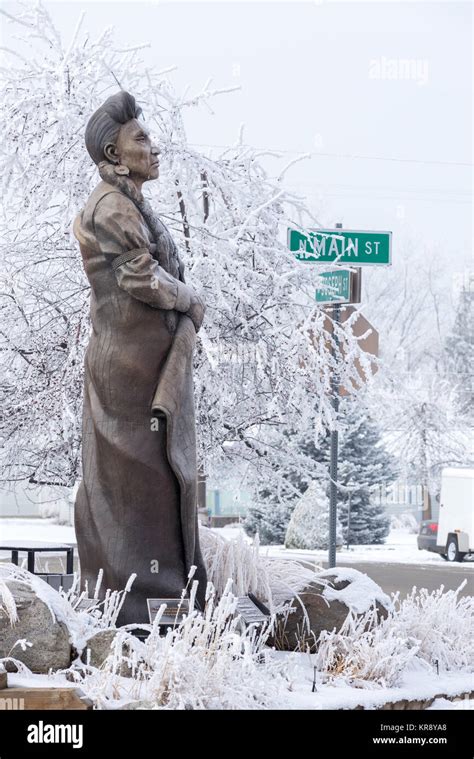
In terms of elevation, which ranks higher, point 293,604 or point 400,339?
point 400,339

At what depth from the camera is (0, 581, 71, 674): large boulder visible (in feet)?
22.0

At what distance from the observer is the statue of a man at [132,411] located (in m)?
7.62

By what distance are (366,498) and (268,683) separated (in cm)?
2349

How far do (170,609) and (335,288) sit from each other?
563 cm

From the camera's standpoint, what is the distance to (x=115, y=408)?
7.69m

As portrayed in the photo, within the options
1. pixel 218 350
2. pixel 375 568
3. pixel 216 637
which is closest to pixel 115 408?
pixel 216 637

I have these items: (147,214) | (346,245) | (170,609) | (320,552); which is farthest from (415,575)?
(147,214)

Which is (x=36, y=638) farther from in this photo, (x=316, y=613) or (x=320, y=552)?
(x=320, y=552)

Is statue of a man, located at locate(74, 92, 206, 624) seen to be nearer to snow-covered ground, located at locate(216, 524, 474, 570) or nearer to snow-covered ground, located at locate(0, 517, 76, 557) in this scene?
snow-covered ground, located at locate(216, 524, 474, 570)

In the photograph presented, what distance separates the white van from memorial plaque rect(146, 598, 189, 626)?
61.0 ft

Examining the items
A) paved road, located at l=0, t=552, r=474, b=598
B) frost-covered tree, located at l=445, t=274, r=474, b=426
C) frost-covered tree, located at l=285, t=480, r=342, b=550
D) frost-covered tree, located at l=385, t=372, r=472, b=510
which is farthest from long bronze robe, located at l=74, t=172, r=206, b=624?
frost-covered tree, located at l=445, t=274, r=474, b=426

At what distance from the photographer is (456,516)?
2608cm

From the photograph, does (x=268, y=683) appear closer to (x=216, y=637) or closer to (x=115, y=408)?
(x=216, y=637)

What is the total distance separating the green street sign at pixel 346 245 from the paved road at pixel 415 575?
5.72m
